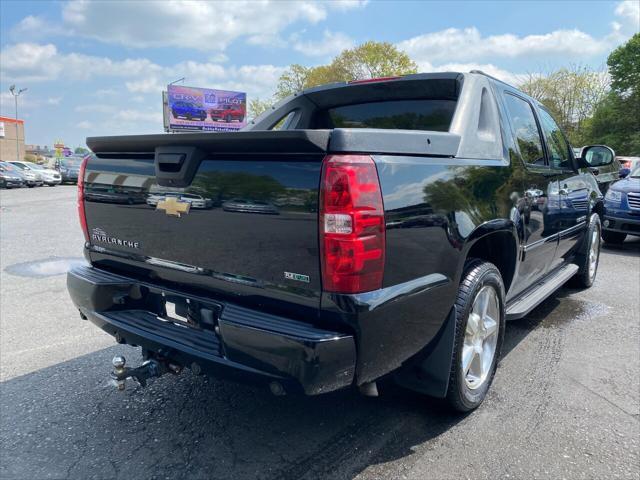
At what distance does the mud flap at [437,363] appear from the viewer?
2490mm

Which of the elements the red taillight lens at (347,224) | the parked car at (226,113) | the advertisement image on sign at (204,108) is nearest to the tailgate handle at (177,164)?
the red taillight lens at (347,224)

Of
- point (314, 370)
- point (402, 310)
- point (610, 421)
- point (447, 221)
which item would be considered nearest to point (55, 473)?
point (314, 370)

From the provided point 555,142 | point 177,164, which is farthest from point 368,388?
point 555,142

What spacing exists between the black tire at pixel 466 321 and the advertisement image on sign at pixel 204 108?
1811 inches

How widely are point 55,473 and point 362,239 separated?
190 cm

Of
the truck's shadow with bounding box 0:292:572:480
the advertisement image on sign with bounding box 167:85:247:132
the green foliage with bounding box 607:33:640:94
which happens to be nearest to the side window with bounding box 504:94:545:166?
the truck's shadow with bounding box 0:292:572:480

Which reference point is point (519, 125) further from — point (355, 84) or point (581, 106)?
point (581, 106)

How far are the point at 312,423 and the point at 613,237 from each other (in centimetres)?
814

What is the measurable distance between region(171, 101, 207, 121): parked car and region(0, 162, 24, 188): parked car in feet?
→ 71.3

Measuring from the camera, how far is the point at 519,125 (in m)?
3.60

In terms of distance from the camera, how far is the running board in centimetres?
337

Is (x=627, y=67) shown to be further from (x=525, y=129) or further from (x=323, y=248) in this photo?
(x=323, y=248)

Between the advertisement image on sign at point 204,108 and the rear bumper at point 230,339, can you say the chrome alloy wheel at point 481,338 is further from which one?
the advertisement image on sign at point 204,108

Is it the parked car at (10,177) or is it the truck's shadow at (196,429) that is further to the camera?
the parked car at (10,177)
